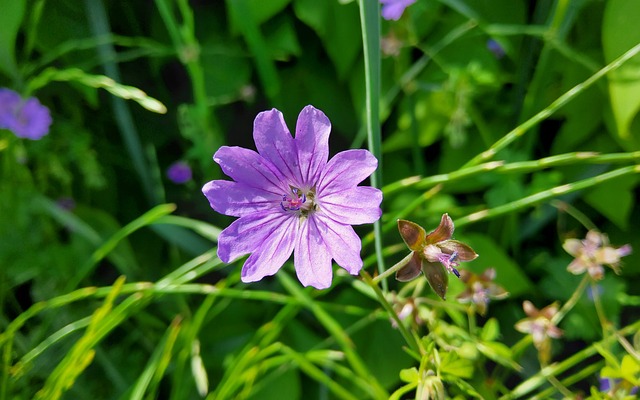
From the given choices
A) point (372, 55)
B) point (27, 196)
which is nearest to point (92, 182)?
point (27, 196)

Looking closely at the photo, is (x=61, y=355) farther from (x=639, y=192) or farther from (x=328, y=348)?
(x=639, y=192)

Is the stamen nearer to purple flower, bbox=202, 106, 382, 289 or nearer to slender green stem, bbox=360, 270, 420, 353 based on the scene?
purple flower, bbox=202, 106, 382, 289

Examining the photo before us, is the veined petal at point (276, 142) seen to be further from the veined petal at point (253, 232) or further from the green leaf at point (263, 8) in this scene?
the green leaf at point (263, 8)

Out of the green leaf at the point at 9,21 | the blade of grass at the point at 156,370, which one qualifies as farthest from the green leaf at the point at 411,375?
the green leaf at the point at 9,21

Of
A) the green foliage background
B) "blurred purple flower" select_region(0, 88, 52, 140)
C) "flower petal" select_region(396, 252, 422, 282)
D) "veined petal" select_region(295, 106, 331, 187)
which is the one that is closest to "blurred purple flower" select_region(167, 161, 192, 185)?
the green foliage background

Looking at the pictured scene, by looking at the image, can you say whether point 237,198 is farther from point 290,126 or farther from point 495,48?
point 495,48

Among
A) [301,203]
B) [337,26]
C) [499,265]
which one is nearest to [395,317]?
[301,203]
